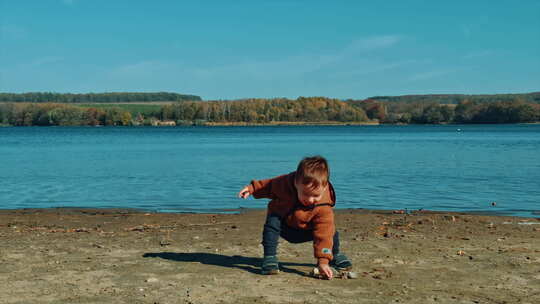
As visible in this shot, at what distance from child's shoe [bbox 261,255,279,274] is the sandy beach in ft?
0.32

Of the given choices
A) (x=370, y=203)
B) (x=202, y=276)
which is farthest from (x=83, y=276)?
(x=370, y=203)

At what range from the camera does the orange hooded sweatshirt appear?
6383 mm

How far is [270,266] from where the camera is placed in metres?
6.56

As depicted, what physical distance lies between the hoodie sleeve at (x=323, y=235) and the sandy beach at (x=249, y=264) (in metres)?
0.29

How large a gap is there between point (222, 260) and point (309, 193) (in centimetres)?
188

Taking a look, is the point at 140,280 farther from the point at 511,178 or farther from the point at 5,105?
the point at 5,105

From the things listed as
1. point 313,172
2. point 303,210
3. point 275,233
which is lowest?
point 275,233

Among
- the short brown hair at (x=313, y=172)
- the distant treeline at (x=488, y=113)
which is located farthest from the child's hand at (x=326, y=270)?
the distant treeline at (x=488, y=113)

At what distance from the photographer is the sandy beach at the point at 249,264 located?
5.77 meters

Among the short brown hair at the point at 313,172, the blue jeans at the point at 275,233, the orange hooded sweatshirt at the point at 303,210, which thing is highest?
the short brown hair at the point at 313,172

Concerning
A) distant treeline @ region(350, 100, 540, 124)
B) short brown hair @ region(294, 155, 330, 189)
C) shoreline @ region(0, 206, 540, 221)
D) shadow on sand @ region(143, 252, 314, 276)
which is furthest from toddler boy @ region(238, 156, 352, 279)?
distant treeline @ region(350, 100, 540, 124)

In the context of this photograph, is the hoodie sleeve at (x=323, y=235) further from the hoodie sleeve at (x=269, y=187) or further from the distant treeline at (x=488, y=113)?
the distant treeline at (x=488, y=113)

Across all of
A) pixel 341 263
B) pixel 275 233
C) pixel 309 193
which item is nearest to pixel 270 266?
pixel 275 233

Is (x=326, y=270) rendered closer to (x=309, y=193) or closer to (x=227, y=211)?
(x=309, y=193)
